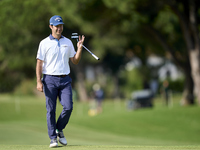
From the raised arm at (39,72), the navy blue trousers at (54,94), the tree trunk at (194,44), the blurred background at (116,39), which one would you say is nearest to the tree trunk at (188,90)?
the blurred background at (116,39)

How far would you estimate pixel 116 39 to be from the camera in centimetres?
4197

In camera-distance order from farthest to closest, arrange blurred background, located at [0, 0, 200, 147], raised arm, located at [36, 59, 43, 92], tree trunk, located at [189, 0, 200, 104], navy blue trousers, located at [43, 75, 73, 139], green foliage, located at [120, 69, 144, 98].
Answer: green foliage, located at [120, 69, 144, 98], blurred background, located at [0, 0, 200, 147], tree trunk, located at [189, 0, 200, 104], navy blue trousers, located at [43, 75, 73, 139], raised arm, located at [36, 59, 43, 92]

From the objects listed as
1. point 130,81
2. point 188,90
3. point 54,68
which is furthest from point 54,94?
point 130,81

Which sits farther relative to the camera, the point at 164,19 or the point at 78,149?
→ the point at 164,19

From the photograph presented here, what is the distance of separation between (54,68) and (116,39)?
34.2 metres

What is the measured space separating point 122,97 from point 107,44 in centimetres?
1825

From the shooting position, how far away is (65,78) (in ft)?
26.6

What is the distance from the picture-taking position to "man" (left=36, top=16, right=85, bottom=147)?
7949mm

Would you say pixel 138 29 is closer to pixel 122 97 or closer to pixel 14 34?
pixel 14 34

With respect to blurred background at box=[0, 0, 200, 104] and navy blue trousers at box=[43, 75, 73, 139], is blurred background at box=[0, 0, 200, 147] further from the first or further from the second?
navy blue trousers at box=[43, 75, 73, 139]

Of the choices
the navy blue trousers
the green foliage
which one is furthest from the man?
the green foliage

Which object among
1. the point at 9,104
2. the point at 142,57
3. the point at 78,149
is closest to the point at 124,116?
the point at 9,104

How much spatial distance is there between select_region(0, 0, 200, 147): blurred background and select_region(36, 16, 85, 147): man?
12028mm

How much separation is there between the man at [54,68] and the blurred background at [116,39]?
39.5 ft
